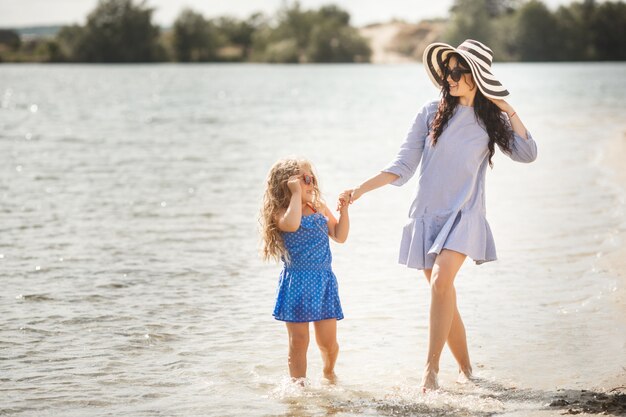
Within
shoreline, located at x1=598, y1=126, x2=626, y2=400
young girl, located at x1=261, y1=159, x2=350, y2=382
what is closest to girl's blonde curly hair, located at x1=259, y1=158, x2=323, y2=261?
young girl, located at x1=261, y1=159, x2=350, y2=382

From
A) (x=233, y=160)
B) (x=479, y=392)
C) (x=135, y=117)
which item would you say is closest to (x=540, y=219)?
(x=479, y=392)

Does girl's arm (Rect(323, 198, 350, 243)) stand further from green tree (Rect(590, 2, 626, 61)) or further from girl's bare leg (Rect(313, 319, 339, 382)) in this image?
green tree (Rect(590, 2, 626, 61))

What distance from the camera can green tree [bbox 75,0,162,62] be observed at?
420 feet

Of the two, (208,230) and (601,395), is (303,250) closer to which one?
(601,395)

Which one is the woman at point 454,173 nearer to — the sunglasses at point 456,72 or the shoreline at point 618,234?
the sunglasses at point 456,72

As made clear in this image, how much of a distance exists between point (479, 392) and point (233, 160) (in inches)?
568

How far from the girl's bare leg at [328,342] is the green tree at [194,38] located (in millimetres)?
123035

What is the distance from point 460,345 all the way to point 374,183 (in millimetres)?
1127

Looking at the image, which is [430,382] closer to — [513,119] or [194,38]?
[513,119]

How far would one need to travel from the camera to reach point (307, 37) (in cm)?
13475

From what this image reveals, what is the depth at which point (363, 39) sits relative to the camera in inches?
5162

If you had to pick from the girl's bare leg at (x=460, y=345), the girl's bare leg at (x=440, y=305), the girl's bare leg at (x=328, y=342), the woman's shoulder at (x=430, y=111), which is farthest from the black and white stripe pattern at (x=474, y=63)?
the girl's bare leg at (x=328, y=342)

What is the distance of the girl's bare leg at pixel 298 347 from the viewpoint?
18.1 ft

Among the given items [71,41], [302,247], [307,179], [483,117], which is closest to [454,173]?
[483,117]
